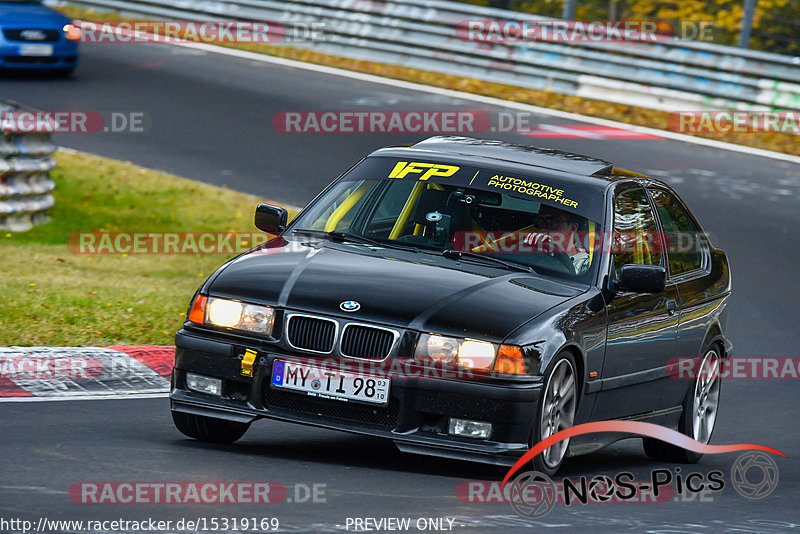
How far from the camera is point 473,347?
21.5 feet

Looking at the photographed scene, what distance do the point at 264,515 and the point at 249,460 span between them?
1113 millimetres

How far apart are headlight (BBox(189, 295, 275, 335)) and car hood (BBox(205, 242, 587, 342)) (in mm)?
38

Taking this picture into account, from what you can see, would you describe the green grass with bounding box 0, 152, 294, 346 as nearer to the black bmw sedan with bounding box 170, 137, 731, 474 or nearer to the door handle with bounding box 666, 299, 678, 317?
the black bmw sedan with bounding box 170, 137, 731, 474

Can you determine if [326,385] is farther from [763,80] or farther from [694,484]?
[763,80]

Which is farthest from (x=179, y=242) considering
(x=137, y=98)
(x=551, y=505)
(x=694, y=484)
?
(x=551, y=505)

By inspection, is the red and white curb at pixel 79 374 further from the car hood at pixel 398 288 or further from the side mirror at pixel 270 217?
the car hood at pixel 398 288

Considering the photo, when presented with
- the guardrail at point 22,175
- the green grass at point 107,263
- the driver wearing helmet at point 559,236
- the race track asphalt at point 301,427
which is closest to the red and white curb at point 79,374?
the race track asphalt at point 301,427

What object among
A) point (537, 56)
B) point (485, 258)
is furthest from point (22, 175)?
point (537, 56)

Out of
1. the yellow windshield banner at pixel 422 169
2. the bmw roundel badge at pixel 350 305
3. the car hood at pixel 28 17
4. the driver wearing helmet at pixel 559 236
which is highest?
the yellow windshield banner at pixel 422 169

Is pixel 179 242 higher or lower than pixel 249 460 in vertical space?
lower

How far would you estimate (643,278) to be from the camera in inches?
288

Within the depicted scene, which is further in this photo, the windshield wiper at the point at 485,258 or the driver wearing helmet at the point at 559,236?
the driver wearing helmet at the point at 559,236

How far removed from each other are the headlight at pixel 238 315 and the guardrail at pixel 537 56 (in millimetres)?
14219

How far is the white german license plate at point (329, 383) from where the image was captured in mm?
6512
